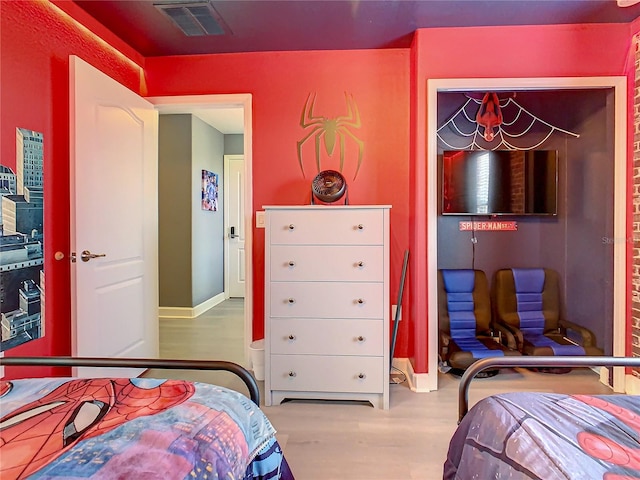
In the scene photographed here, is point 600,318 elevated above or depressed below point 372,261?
below

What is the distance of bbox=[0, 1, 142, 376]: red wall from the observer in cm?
181

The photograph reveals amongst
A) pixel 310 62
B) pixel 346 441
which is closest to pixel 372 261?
pixel 346 441

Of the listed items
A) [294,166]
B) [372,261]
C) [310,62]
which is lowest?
[372,261]

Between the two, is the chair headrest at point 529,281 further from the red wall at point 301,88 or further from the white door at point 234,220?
the white door at point 234,220

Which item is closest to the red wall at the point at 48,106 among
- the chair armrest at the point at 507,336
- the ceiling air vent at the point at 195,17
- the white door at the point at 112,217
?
the white door at the point at 112,217

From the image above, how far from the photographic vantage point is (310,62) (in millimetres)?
2801

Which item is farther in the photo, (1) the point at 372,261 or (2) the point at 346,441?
(1) the point at 372,261

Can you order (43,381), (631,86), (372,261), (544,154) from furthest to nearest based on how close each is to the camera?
(544,154), (631,86), (372,261), (43,381)

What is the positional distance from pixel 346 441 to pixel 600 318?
216cm

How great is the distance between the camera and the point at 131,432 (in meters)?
0.85

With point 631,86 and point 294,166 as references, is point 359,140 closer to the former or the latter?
point 294,166

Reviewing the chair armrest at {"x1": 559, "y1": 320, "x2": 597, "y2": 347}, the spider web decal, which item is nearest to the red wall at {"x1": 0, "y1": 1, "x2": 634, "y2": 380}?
the spider web decal

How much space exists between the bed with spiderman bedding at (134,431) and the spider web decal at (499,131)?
109 inches

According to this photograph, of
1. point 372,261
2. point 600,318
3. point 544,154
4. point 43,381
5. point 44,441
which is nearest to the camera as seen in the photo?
point 44,441
